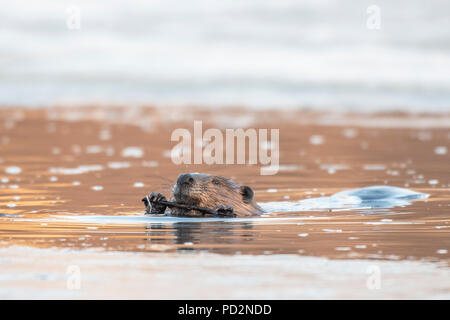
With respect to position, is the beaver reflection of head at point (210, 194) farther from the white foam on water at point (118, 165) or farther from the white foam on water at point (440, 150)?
the white foam on water at point (440, 150)

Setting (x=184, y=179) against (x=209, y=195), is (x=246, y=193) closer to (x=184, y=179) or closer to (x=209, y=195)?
Answer: (x=209, y=195)

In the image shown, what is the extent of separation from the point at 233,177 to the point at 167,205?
601cm

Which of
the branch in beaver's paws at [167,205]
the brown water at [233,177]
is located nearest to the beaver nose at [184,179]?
the branch in beaver's paws at [167,205]

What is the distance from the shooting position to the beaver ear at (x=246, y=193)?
10969mm

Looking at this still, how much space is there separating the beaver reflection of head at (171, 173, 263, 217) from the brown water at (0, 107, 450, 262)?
28cm

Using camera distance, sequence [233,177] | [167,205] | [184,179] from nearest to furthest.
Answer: [184,179], [167,205], [233,177]

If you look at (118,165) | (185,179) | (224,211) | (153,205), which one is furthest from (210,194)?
(118,165)

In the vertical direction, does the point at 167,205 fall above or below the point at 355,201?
below

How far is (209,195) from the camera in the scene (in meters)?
10.6

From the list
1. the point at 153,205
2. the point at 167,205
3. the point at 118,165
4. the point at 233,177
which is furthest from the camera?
the point at 118,165

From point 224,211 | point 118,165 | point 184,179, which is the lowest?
point 224,211

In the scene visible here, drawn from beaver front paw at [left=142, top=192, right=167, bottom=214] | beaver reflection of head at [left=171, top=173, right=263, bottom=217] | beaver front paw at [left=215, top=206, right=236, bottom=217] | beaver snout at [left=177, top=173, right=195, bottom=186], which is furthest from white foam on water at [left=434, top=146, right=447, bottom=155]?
beaver snout at [left=177, top=173, right=195, bottom=186]

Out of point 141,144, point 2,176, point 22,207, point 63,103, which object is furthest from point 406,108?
point 22,207
